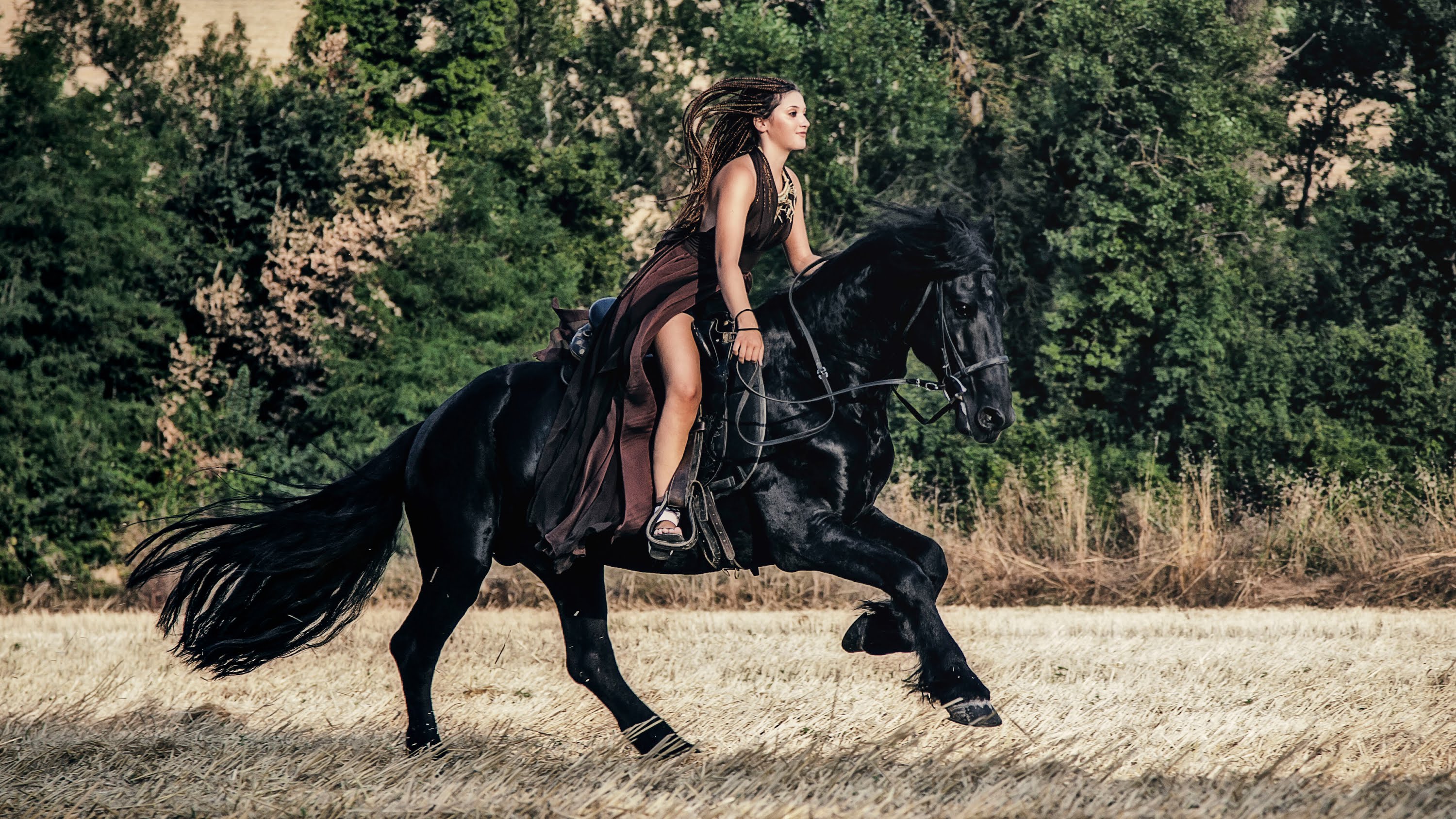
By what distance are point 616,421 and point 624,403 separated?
8 centimetres

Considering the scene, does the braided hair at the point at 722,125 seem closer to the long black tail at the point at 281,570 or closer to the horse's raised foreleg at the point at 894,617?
the horse's raised foreleg at the point at 894,617

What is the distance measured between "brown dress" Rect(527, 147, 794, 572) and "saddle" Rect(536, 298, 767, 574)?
0.42 ft

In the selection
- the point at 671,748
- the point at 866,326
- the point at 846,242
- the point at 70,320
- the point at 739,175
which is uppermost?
the point at 70,320

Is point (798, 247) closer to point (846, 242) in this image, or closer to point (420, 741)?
point (420, 741)

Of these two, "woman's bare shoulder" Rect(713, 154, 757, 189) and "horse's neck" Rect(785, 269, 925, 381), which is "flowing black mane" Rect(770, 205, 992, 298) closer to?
"horse's neck" Rect(785, 269, 925, 381)

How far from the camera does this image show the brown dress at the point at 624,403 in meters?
5.97

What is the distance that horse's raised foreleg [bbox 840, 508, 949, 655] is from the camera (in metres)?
5.47

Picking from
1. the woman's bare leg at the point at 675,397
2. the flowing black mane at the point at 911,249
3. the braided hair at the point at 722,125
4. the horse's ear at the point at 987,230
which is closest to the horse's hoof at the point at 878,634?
the woman's bare leg at the point at 675,397

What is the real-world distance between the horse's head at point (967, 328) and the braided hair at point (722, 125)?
2.91ft

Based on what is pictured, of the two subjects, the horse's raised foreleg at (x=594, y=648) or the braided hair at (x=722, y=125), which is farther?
the braided hair at (x=722, y=125)

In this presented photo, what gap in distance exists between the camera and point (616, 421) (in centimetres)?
605

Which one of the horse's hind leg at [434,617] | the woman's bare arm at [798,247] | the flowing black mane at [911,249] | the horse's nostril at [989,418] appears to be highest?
the woman's bare arm at [798,247]

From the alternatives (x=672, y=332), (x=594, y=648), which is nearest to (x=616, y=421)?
(x=672, y=332)

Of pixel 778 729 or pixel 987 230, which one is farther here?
pixel 778 729
